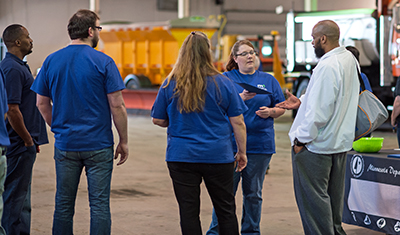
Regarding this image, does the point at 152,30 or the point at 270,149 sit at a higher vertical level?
the point at 152,30

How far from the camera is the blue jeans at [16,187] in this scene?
4.35 meters

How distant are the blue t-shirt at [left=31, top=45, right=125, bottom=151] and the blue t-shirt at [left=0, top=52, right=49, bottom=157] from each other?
19.3 inches

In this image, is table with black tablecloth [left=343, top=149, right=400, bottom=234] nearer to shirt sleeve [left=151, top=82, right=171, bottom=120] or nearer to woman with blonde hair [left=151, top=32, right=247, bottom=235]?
woman with blonde hair [left=151, top=32, right=247, bottom=235]

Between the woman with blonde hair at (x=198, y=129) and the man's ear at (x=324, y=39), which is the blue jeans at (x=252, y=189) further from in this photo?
the man's ear at (x=324, y=39)

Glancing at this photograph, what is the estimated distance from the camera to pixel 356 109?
13.2 feet

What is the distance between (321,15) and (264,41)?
24.6 ft

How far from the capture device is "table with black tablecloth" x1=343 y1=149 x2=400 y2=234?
4.58 metres

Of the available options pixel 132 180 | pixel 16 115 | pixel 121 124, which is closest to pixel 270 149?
pixel 121 124

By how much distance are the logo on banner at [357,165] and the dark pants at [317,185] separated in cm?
82

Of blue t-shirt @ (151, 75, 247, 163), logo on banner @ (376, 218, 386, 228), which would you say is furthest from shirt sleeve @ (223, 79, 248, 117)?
logo on banner @ (376, 218, 386, 228)

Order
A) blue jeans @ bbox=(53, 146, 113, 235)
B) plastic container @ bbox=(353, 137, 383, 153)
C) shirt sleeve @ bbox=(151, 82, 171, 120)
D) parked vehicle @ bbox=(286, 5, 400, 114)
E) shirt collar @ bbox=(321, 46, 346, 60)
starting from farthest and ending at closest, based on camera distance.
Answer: parked vehicle @ bbox=(286, 5, 400, 114) → plastic container @ bbox=(353, 137, 383, 153) → shirt collar @ bbox=(321, 46, 346, 60) → blue jeans @ bbox=(53, 146, 113, 235) → shirt sleeve @ bbox=(151, 82, 171, 120)

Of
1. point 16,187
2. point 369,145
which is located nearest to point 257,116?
point 369,145

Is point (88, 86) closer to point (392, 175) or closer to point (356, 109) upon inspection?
point (356, 109)

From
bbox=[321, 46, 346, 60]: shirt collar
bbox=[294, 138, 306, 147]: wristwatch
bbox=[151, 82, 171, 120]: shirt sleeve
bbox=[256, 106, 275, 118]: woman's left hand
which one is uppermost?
bbox=[321, 46, 346, 60]: shirt collar
